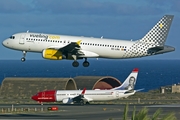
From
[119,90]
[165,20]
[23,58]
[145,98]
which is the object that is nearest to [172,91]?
[145,98]

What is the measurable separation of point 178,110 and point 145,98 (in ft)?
117

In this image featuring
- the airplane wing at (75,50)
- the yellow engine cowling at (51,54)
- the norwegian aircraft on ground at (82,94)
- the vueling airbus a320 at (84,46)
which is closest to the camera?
the yellow engine cowling at (51,54)

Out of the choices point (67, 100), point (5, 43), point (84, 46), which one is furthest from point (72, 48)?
point (67, 100)

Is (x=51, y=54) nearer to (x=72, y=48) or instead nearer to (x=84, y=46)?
(x=72, y=48)

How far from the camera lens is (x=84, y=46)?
79875mm

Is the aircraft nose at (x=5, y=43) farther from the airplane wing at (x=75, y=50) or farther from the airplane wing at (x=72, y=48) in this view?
the airplane wing at (x=72, y=48)

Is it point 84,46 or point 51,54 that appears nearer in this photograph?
point 51,54

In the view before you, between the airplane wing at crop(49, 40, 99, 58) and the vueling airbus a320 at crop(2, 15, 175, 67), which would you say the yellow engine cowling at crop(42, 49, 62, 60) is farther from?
the airplane wing at crop(49, 40, 99, 58)

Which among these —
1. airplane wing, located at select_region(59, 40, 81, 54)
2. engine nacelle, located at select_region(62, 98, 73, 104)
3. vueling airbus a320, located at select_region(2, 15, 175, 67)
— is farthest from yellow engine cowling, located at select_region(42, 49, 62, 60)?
engine nacelle, located at select_region(62, 98, 73, 104)

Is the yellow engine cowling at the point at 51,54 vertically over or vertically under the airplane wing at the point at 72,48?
under

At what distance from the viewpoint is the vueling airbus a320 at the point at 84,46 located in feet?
258

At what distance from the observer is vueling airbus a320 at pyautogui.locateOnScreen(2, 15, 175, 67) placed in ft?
258

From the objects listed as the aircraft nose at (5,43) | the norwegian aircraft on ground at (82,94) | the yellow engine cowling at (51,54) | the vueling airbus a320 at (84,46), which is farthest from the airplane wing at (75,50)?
the norwegian aircraft on ground at (82,94)

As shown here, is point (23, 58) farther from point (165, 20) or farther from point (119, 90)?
point (119, 90)
